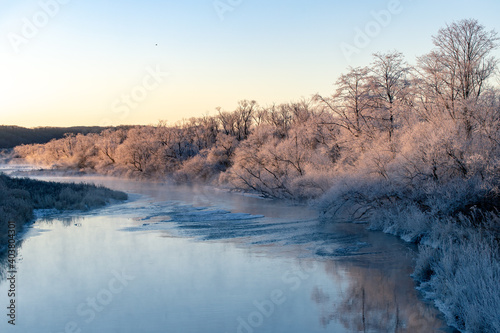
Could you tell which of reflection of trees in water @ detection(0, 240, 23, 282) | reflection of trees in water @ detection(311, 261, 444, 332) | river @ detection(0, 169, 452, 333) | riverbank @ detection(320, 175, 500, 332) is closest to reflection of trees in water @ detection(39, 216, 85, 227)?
river @ detection(0, 169, 452, 333)

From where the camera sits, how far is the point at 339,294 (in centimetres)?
1018

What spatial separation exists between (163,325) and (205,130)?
54.1 meters

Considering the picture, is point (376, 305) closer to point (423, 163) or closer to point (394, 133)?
point (423, 163)

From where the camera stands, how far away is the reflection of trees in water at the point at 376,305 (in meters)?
8.38

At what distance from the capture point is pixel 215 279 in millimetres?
11516

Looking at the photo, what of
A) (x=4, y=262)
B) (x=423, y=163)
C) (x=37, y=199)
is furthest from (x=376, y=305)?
(x=37, y=199)

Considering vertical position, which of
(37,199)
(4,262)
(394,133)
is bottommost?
(4,262)

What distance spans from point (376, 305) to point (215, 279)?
13.2 feet

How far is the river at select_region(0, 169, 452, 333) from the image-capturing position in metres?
8.73

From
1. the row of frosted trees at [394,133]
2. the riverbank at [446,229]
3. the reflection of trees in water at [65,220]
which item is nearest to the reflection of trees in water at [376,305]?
the riverbank at [446,229]

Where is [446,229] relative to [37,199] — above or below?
above

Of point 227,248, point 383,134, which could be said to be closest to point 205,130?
point 383,134

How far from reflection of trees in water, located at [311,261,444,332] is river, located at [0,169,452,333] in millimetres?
21

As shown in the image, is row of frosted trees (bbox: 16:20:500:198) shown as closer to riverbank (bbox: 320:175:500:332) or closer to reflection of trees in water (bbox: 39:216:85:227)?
riverbank (bbox: 320:175:500:332)
